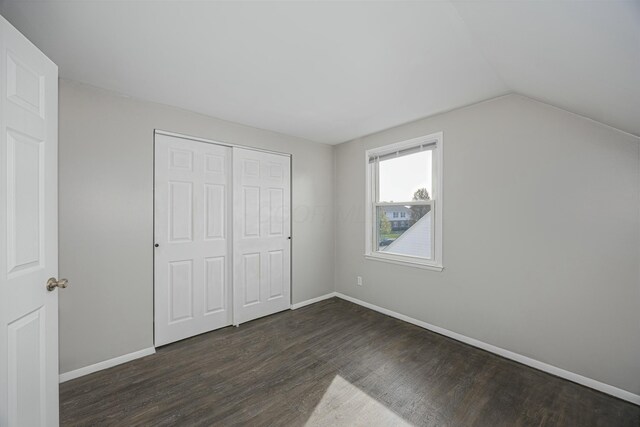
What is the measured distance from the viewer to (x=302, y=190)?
12.4ft

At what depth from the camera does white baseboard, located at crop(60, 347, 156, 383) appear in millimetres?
2100

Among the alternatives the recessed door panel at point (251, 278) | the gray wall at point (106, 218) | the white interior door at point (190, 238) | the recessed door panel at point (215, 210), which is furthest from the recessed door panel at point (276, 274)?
the gray wall at point (106, 218)

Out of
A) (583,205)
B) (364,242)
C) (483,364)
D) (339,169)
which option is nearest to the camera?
(583,205)

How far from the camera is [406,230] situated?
129 inches

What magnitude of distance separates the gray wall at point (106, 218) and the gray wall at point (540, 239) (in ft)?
9.56

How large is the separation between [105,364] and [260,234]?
6.20 ft

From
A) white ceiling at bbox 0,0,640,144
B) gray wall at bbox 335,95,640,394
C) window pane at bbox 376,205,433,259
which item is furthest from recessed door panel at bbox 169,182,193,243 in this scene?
gray wall at bbox 335,95,640,394

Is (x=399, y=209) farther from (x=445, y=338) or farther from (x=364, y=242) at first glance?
(x=445, y=338)

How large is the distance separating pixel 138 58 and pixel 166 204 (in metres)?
1.33

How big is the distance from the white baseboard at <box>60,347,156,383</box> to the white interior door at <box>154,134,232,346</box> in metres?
0.15

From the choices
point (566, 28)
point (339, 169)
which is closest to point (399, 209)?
point (339, 169)

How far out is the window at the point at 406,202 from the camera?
9.73 feet

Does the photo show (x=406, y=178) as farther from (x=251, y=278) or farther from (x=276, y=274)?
(x=251, y=278)

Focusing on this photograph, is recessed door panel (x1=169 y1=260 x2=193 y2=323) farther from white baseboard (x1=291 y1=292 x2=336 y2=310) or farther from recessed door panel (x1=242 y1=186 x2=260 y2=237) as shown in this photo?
white baseboard (x1=291 y1=292 x2=336 y2=310)
